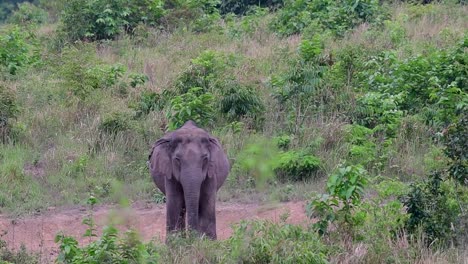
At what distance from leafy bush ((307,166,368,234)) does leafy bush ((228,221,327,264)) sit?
335 millimetres

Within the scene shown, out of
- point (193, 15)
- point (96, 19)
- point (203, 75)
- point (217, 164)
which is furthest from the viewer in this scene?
point (193, 15)

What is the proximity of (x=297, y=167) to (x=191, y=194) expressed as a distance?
3543mm

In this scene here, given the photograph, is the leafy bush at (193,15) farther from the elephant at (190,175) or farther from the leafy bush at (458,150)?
the leafy bush at (458,150)

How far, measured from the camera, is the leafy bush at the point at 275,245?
29.5ft

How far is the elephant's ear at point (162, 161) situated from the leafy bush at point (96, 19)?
911cm

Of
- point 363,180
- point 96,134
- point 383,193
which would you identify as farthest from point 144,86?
point 363,180

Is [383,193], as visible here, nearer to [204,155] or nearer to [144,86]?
[204,155]

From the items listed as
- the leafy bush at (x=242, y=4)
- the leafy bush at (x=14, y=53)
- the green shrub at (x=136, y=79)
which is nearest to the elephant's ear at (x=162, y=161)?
the green shrub at (x=136, y=79)

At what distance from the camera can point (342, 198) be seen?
9.92 meters

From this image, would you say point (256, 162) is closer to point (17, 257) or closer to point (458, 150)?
point (458, 150)

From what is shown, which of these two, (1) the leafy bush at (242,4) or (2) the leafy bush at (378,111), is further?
(1) the leafy bush at (242,4)

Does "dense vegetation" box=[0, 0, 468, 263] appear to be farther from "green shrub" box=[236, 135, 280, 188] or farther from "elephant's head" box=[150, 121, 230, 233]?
"elephant's head" box=[150, 121, 230, 233]

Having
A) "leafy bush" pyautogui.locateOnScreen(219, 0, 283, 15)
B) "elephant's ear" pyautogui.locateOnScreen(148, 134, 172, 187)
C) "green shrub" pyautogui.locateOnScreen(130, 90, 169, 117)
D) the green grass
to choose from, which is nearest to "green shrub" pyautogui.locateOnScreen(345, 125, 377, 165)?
the green grass

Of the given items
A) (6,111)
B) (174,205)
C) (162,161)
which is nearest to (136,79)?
(6,111)
